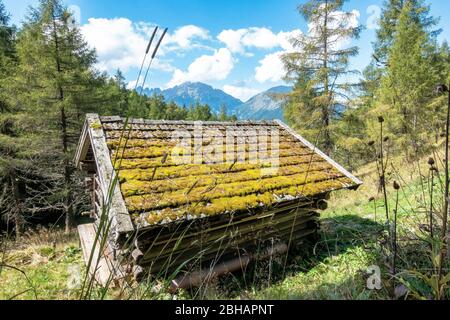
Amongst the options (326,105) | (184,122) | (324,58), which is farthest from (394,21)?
(184,122)

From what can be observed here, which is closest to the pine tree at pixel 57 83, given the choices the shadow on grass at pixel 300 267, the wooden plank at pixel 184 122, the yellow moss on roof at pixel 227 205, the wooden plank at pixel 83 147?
the wooden plank at pixel 83 147

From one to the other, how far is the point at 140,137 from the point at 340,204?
28.7 feet

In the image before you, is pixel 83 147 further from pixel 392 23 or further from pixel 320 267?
pixel 392 23

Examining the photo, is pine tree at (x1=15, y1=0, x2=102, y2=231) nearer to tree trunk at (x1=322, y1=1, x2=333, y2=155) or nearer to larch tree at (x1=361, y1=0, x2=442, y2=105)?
tree trunk at (x1=322, y1=1, x2=333, y2=155)

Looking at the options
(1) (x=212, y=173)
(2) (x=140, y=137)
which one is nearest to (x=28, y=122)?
(2) (x=140, y=137)

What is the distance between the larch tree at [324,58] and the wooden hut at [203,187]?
7.88m

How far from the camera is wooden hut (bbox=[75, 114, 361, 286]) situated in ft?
12.8

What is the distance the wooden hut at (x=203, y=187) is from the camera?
3908 millimetres

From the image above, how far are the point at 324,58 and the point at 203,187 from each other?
41.0 feet

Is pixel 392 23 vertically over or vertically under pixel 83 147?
over

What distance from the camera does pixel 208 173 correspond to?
5.19m

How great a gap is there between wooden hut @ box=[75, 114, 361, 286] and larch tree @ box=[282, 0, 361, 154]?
7.88 metres
